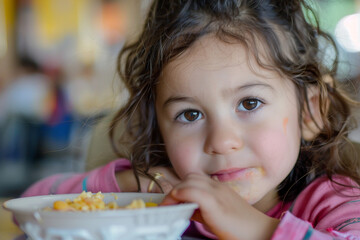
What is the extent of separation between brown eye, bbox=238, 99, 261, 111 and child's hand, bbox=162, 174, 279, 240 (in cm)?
29

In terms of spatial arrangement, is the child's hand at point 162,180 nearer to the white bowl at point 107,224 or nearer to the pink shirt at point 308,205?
the pink shirt at point 308,205

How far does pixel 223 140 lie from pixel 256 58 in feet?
0.64

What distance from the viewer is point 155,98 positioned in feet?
3.38

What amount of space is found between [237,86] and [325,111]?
0.94 ft

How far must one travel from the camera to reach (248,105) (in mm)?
897

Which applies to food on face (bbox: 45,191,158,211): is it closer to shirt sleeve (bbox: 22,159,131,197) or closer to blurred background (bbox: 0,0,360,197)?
shirt sleeve (bbox: 22,159,131,197)

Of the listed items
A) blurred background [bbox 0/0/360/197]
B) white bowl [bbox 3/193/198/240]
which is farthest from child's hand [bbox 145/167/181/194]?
blurred background [bbox 0/0/360/197]

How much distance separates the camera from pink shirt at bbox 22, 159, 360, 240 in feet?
2.07

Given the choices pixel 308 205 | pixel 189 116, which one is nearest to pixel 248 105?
pixel 189 116

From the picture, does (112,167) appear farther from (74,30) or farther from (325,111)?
(74,30)

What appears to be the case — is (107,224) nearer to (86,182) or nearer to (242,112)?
(242,112)

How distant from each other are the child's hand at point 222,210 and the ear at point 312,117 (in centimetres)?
42

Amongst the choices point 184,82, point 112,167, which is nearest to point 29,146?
point 112,167

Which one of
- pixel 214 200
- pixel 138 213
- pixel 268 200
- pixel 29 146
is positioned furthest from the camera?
pixel 29 146
